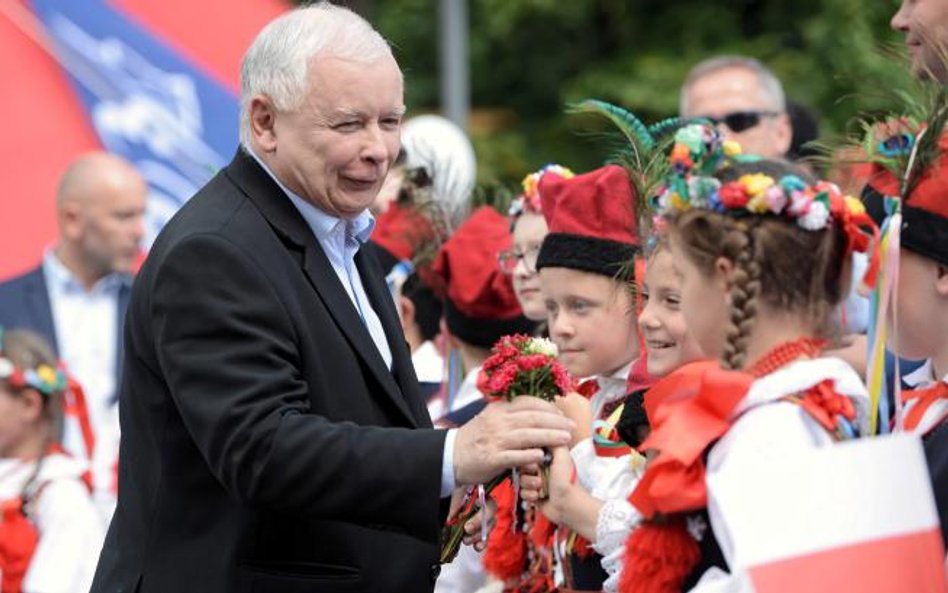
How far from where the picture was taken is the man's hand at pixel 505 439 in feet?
12.8

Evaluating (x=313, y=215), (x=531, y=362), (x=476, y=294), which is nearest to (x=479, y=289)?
(x=476, y=294)

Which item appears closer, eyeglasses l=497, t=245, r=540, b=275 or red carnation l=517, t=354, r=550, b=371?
red carnation l=517, t=354, r=550, b=371

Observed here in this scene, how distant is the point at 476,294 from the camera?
626cm

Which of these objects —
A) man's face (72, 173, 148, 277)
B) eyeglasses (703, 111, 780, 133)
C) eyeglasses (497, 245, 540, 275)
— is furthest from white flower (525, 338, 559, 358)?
man's face (72, 173, 148, 277)

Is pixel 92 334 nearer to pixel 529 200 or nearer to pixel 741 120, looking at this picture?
pixel 741 120

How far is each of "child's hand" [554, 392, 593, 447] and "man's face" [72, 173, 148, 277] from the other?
454cm

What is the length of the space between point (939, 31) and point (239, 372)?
7.34 ft

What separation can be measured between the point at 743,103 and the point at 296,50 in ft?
12.5

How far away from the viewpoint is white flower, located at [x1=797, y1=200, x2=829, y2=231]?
3668 millimetres

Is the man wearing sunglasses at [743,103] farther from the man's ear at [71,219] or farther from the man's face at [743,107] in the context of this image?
the man's ear at [71,219]

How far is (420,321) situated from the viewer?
23.5 feet

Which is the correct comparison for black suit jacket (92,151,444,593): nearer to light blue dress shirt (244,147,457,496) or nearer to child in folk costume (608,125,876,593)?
light blue dress shirt (244,147,457,496)

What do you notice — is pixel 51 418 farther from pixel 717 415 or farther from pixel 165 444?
pixel 717 415

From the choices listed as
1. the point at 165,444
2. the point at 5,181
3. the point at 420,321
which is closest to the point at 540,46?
the point at 5,181
